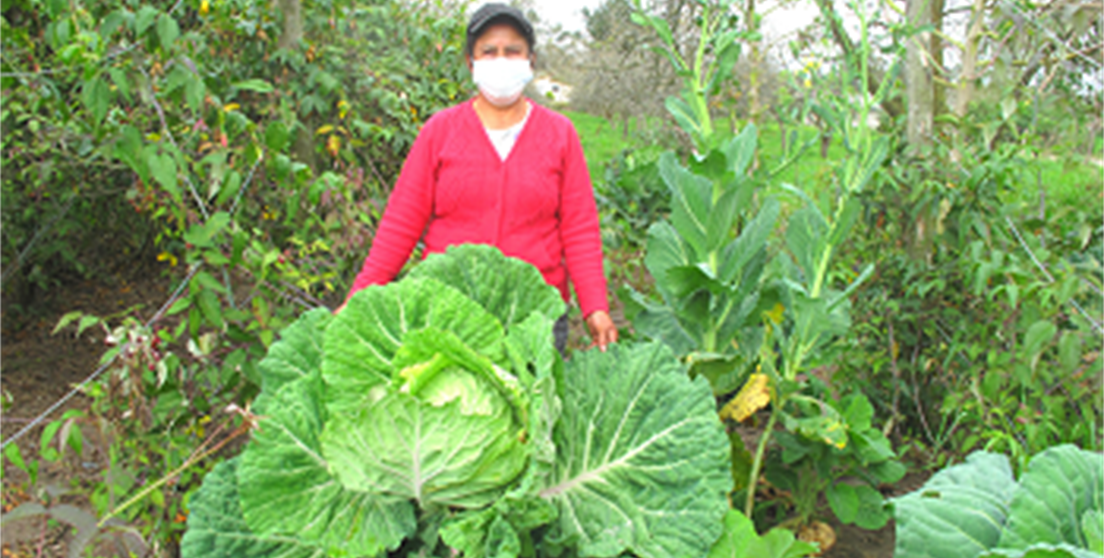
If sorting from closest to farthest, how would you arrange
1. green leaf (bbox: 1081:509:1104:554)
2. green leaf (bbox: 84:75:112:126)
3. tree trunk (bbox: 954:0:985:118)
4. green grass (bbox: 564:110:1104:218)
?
green leaf (bbox: 1081:509:1104:554) → green leaf (bbox: 84:75:112:126) → tree trunk (bbox: 954:0:985:118) → green grass (bbox: 564:110:1104:218)

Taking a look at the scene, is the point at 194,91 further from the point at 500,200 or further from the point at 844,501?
the point at 844,501

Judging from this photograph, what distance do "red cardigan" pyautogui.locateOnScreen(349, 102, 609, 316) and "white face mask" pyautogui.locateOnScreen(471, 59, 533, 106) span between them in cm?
8

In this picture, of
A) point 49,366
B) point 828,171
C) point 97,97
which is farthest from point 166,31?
point 828,171

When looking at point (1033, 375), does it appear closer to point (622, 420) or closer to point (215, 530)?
point (622, 420)

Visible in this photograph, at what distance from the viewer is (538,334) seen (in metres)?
1.26

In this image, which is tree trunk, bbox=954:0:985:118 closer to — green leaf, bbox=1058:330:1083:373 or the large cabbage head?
green leaf, bbox=1058:330:1083:373

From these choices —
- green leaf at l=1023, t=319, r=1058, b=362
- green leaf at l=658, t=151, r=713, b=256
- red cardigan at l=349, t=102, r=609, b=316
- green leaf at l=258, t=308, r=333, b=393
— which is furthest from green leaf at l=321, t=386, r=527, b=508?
green leaf at l=1023, t=319, r=1058, b=362

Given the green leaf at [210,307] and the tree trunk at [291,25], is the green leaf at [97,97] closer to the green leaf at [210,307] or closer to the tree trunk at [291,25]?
the green leaf at [210,307]

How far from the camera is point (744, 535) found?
1.35m

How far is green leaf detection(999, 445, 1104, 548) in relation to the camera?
1.09m

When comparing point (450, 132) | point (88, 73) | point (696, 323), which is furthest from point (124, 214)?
point (696, 323)

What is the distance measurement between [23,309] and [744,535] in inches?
169

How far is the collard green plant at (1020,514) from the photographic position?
109 centimetres

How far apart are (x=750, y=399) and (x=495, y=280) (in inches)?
34.6
